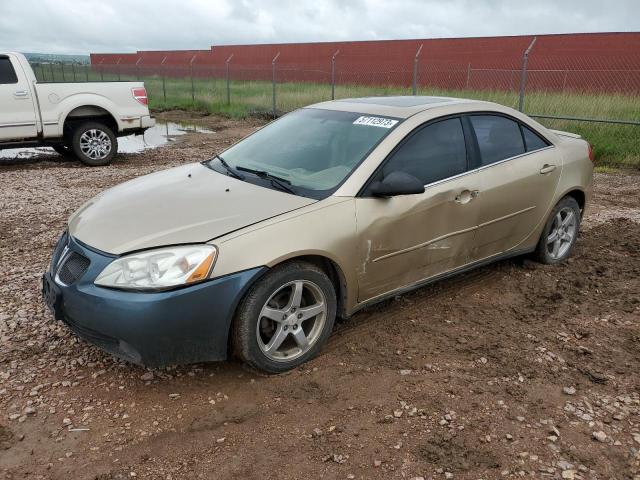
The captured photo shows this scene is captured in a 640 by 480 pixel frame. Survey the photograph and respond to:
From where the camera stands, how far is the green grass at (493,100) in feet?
34.9

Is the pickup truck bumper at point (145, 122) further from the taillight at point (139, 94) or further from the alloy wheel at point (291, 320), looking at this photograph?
the alloy wheel at point (291, 320)

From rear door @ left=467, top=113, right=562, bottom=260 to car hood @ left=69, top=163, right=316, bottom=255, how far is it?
153 cm

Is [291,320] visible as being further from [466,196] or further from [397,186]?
[466,196]

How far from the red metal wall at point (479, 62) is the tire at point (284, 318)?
12.1m

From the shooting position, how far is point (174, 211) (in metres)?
3.34

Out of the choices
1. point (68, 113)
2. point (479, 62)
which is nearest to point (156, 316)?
point (68, 113)

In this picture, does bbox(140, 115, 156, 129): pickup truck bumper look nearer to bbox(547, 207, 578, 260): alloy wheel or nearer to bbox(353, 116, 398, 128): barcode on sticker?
bbox(353, 116, 398, 128): barcode on sticker

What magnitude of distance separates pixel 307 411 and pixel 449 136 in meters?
2.20

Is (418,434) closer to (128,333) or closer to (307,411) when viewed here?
(307,411)

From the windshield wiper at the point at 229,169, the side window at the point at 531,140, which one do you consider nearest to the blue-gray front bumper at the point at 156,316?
the windshield wiper at the point at 229,169

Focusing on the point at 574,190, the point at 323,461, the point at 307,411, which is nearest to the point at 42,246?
the point at 307,411

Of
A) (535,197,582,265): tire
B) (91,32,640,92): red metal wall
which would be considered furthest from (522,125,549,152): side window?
(91,32,640,92): red metal wall

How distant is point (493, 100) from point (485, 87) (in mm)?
3472

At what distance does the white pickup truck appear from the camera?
9133mm
